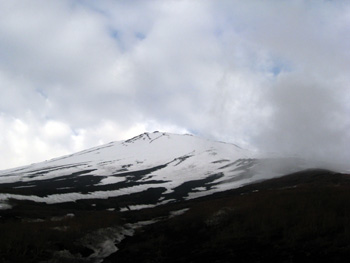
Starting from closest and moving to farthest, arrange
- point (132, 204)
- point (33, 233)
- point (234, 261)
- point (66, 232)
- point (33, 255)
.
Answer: point (234, 261) < point (33, 255) < point (33, 233) < point (66, 232) < point (132, 204)

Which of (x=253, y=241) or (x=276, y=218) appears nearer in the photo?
(x=253, y=241)

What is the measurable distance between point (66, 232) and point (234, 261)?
1323 cm

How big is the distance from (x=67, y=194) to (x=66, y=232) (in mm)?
54071

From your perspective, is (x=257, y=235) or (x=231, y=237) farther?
(x=231, y=237)

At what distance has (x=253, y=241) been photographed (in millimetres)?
20391

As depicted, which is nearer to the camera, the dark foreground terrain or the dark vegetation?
the dark vegetation

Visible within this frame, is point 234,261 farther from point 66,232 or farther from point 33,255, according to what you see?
point 66,232

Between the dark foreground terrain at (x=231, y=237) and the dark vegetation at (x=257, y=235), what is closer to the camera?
the dark vegetation at (x=257, y=235)

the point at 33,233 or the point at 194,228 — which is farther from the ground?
the point at 33,233

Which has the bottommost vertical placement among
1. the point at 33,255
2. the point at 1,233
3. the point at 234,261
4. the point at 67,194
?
the point at 234,261

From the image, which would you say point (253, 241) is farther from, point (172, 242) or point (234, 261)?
point (172, 242)

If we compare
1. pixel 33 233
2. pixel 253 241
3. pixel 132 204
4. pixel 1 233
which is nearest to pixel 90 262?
pixel 33 233

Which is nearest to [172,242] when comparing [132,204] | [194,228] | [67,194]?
[194,228]

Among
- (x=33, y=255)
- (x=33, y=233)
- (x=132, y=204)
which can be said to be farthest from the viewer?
(x=132, y=204)
